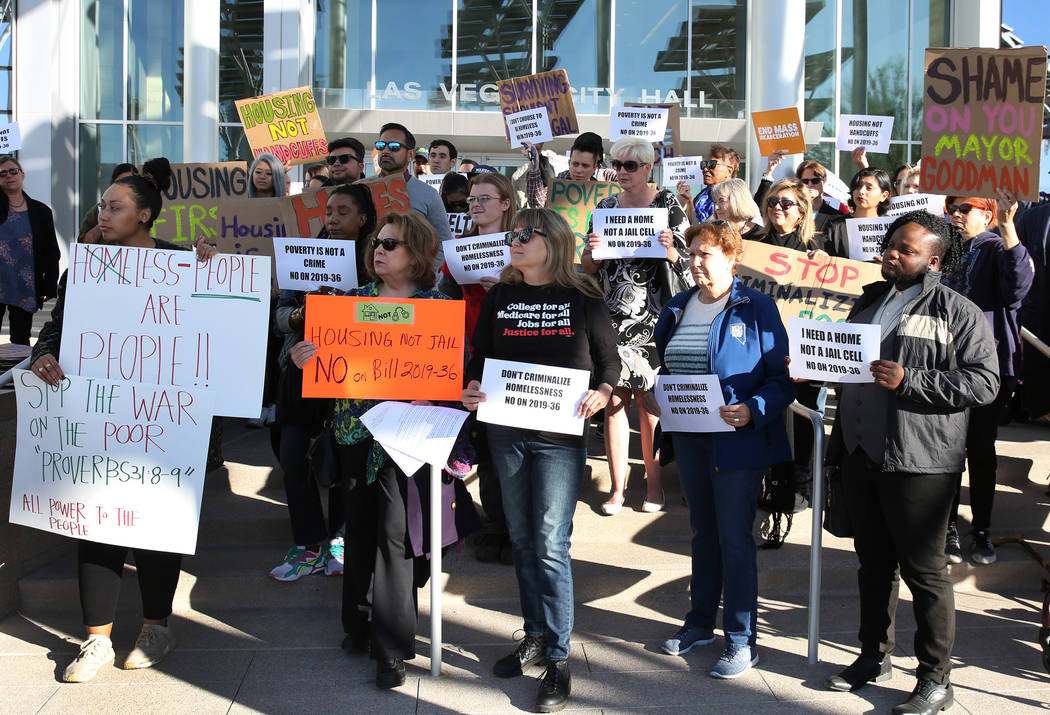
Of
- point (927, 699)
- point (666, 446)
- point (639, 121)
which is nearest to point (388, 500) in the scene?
point (666, 446)

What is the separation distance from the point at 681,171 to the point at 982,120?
3880 millimetres

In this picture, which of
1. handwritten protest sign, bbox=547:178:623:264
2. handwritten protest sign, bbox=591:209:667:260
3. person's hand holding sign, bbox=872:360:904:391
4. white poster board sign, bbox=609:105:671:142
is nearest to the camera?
person's hand holding sign, bbox=872:360:904:391

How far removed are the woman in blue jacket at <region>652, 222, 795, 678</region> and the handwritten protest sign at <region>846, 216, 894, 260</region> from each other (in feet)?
6.15

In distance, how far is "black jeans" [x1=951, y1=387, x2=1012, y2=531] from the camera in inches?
206

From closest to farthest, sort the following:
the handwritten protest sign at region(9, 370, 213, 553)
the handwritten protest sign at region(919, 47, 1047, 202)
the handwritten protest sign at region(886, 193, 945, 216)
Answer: the handwritten protest sign at region(9, 370, 213, 553)
the handwritten protest sign at region(919, 47, 1047, 202)
the handwritten protest sign at region(886, 193, 945, 216)

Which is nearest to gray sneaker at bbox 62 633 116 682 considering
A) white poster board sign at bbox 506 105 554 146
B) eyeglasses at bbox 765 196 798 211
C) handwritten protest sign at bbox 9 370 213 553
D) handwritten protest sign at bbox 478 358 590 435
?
handwritten protest sign at bbox 9 370 213 553

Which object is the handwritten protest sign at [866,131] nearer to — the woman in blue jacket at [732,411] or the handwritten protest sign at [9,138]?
the woman in blue jacket at [732,411]

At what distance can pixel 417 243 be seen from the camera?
414 cm

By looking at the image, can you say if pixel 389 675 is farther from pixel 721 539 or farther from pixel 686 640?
pixel 721 539

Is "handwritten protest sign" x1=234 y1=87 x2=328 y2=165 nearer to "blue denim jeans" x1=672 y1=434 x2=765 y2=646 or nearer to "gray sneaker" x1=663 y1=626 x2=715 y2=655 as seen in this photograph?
"blue denim jeans" x1=672 y1=434 x2=765 y2=646

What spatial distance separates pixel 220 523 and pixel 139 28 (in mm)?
15016

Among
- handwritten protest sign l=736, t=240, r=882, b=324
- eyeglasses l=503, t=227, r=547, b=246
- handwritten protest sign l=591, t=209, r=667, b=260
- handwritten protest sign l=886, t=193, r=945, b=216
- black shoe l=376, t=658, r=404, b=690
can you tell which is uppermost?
handwritten protest sign l=886, t=193, r=945, b=216

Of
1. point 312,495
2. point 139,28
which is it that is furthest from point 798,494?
point 139,28

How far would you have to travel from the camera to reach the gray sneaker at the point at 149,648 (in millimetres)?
4211
